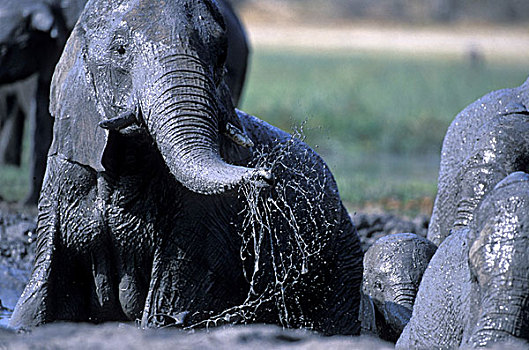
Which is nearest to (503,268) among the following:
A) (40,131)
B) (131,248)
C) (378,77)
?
(131,248)

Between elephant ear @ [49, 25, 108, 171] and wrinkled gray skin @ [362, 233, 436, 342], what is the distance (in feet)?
6.07

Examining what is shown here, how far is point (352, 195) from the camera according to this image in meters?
11.8

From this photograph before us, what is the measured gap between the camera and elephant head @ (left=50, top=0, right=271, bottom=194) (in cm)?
486

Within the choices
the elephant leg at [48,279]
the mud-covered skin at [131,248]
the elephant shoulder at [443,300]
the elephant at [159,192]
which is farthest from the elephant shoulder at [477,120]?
the elephant leg at [48,279]

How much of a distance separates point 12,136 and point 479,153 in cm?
933

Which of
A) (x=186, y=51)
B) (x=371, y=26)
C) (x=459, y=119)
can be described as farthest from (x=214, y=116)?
(x=371, y=26)

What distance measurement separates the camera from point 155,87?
4.99 metres

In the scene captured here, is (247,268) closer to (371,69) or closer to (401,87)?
(401,87)

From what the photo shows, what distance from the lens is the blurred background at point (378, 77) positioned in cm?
1479

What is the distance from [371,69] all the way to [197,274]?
24521 millimetres

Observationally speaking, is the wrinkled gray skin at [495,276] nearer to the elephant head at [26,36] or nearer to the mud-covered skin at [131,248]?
the mud-covered skin at [131,248]

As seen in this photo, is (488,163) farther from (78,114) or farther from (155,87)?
(78,114)

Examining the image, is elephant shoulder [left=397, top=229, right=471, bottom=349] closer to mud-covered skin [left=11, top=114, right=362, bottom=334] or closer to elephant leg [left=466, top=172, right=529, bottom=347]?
elephant leg [left=466, top=172, right=529, bottom=347]

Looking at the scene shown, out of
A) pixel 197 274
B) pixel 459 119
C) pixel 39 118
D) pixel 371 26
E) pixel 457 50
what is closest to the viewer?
pixel 197 274
